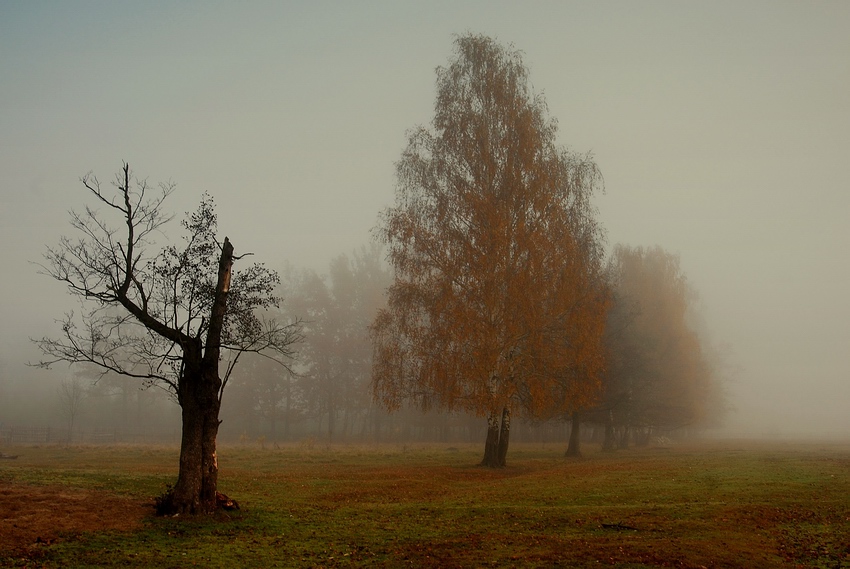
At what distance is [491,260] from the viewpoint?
29.8 metres

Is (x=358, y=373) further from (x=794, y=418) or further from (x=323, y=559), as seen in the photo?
(x=794, y=418)

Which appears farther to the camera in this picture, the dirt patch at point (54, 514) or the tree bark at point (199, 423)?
the tree bark at point (199, 423)

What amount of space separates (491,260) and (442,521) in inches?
634

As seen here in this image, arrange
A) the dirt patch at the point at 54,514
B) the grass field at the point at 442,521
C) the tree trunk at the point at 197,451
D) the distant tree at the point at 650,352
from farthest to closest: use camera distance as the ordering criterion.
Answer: the distant tree at the point at 650,352 < the tree trunk at the point at 197,451 < the dirt patch at the point at 54,514 < the grass field at the point at 442,521

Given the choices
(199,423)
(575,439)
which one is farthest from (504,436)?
(199,423)

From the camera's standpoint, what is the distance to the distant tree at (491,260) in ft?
96.6

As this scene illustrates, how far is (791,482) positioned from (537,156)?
713 inches

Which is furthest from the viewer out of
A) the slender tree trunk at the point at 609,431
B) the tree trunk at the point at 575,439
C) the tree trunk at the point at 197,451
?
the slender tree trunk at the point at 609,431

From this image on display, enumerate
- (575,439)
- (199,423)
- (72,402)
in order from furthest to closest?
(72,402) → (575,439) → (199,423)

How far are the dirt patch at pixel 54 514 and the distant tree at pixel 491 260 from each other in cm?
1524

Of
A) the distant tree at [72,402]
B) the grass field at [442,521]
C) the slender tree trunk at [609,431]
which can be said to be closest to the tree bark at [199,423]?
the grass field at [442,521]

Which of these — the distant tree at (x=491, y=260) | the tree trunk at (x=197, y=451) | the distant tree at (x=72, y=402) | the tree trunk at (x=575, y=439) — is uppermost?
the distant tree at (x=491, y=260)

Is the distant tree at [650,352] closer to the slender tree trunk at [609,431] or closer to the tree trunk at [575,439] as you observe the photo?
the slender tree trunk at [609,431]

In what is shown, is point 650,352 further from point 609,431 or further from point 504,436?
point 504,436
